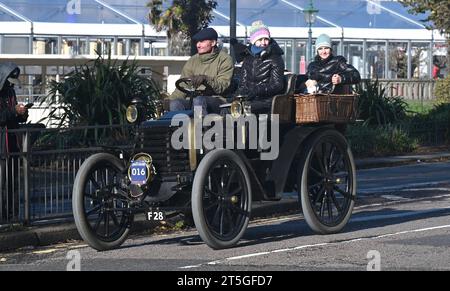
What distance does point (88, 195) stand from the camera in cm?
1036

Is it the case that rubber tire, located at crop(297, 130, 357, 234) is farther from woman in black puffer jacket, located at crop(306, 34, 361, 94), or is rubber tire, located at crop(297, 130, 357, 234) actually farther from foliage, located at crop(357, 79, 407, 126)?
foliage, located at crop(357, 79, 407, 126)

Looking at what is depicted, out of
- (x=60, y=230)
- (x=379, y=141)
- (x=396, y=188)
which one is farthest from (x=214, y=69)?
(x=379, y=141)

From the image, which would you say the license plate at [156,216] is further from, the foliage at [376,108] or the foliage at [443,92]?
the foliage at [443,92]

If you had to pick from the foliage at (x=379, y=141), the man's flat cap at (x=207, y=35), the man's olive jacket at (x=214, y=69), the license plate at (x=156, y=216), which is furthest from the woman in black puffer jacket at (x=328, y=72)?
the foliage at (x=379, y=141)

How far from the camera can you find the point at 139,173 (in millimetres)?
10188

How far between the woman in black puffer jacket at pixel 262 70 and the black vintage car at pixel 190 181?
176mm

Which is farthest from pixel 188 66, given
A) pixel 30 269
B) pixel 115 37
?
pixel 115 37

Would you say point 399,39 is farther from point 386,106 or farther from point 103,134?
point 103,134

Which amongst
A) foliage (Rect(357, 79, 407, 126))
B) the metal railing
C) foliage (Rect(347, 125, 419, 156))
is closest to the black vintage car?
the metal railing

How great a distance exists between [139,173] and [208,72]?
5.24 feet

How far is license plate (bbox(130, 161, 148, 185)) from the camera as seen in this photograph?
→ 1017 centimetres

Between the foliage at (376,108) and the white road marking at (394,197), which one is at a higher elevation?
the foliage at (376,108)

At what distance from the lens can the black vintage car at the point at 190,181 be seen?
33.3 ft

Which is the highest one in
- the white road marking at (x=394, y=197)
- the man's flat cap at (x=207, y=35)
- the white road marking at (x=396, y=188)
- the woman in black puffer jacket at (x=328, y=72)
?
the man's flat cap at (x=207, y=35)
